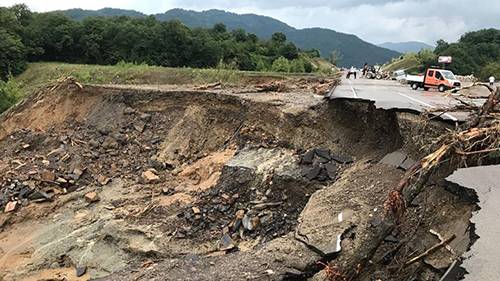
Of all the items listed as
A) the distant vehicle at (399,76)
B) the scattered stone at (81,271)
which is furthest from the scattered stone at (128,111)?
the distant vehicle at (399,76)

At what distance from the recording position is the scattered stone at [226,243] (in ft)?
32.0

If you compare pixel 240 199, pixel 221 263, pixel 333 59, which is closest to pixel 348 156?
pixel 240 199

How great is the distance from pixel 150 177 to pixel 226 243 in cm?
458

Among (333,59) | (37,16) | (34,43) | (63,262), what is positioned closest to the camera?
(63,262)

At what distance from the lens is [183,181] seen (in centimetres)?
1329

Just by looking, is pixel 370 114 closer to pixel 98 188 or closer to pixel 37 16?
pixel 98 188

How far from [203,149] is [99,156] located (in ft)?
10.6

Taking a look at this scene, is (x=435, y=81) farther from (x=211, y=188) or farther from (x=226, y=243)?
(x=226, y=243)

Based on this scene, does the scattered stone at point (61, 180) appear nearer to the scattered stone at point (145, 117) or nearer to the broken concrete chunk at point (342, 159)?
the scattered stone at point (145, 117)

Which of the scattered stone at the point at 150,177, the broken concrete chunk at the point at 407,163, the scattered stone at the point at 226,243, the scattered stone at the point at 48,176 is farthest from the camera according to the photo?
the scattered stone at the point at 48,176

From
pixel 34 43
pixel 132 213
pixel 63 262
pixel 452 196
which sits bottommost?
pixel 63 262

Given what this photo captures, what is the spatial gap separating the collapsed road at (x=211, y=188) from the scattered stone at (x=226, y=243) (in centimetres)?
2

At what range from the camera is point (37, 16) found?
50719 millimetres

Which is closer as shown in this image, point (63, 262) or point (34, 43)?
point (63, 262)
